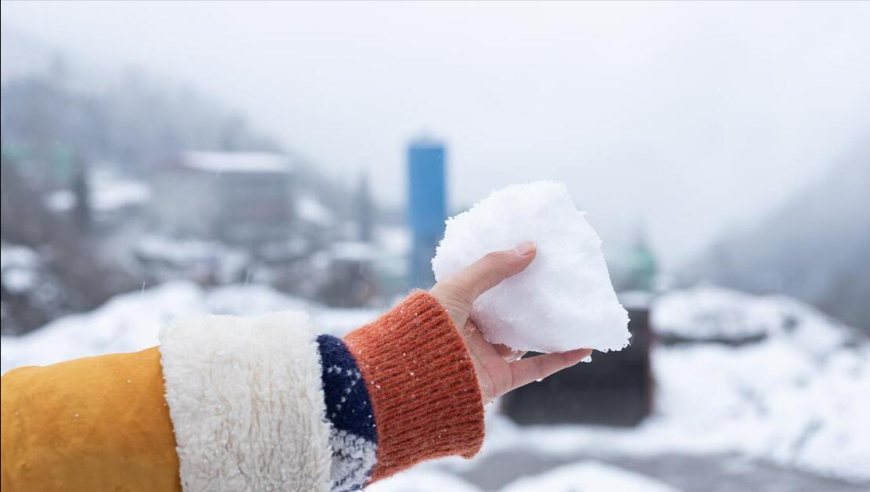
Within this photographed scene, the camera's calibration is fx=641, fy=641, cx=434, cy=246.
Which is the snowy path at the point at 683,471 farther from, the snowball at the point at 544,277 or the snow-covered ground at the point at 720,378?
the snowball at the point at 544,277

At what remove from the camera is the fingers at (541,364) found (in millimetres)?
540

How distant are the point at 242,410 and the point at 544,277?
0.88 ft

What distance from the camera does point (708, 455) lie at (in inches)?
84.7

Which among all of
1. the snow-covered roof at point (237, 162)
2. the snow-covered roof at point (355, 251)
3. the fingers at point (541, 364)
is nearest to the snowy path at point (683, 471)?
the snow-covered roof at point (355, 251)

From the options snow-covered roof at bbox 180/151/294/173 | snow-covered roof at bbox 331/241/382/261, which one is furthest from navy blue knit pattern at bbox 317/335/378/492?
snow-covered roof at bbox 180/151/294/173

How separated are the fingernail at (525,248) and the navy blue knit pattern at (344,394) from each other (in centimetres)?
17

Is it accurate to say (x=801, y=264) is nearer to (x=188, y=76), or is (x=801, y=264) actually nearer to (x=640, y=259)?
(x=640, y=259)

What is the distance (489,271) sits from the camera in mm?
502

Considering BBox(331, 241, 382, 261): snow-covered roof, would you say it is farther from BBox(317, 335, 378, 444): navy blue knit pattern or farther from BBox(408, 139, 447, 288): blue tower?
BBox(317, 335, 378, 444): navy blue knit pattern

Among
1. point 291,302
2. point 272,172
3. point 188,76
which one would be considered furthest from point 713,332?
point 188,76

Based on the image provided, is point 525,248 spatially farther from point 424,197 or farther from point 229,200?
point 229,200

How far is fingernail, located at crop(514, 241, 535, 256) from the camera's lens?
1.69 feet

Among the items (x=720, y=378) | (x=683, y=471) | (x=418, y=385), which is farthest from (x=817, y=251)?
(x=418, y=385)

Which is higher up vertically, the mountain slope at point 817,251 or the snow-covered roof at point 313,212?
the mountain slope at point 817,251
